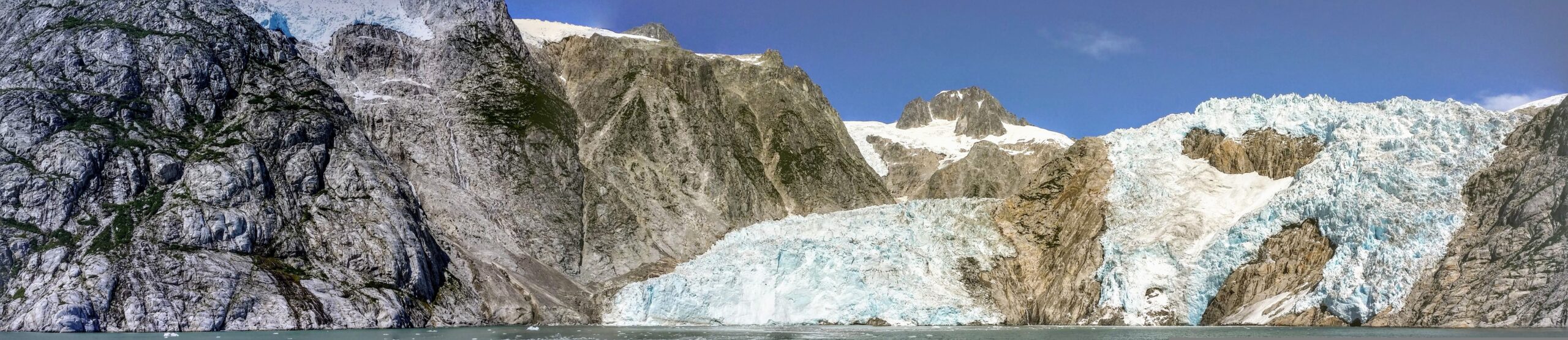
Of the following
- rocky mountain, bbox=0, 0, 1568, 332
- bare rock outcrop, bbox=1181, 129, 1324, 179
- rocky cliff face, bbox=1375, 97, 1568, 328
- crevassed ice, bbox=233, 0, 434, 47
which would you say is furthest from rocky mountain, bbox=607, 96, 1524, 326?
crevassed ice, bbox=233, 0, 434, 47

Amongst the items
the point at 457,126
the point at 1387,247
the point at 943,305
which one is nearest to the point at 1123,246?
the point at 943,305

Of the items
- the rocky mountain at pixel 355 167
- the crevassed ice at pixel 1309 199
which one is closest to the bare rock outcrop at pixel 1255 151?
the crevassed ice at pixel 1309 199

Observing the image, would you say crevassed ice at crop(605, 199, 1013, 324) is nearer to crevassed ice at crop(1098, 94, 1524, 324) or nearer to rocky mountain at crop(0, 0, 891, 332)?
rocky mountain at crop(0, 0, 891, 332)

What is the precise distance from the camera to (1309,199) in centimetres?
9106

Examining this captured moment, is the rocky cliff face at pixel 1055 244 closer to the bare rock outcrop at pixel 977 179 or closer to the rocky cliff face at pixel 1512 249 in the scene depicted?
the rocky cliff face at pixel 1512 249

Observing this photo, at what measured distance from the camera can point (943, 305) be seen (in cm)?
9769

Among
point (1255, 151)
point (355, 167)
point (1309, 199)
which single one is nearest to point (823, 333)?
point (1309, 199)

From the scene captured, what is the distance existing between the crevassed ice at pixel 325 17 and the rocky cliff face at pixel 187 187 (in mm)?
13977

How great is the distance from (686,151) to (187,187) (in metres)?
59.7

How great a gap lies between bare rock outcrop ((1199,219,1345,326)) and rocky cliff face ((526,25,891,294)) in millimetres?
51946

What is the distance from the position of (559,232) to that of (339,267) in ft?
95.8

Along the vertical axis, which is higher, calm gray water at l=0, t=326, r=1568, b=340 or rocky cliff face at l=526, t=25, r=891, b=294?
rocky cliff face at l=526, t=25, r=891, b=294

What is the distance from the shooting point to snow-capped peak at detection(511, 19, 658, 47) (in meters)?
166

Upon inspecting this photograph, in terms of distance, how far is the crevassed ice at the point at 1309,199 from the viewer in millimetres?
83000
